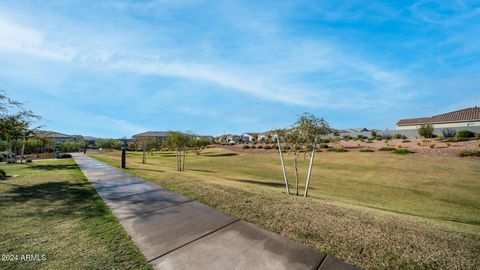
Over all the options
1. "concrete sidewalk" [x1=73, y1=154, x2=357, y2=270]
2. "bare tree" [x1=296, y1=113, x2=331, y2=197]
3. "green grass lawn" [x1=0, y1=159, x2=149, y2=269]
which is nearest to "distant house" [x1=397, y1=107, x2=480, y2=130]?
"bare tree" [x1=296, y1=113, x2=331, y2=197]

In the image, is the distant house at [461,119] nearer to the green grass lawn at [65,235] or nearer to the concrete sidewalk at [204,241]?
the concrete sidewalk at [204,241]

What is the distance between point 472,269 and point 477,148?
3102 centimetres

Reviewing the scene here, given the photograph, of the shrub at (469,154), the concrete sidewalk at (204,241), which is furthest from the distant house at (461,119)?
the concrete sidewalk at (204,241)

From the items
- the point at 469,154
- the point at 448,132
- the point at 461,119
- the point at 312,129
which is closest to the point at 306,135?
the point at 312,129

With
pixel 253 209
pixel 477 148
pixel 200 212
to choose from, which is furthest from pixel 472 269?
pixel 477 148

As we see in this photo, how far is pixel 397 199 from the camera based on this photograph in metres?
12.6

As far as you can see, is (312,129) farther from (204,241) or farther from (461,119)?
(461,119)

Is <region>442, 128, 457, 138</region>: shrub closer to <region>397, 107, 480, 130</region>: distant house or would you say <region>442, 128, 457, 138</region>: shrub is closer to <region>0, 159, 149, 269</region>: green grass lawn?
<region>397, 107, 480, 130</region>: distant house

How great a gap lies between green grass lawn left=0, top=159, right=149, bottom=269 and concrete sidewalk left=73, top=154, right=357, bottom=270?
256mm

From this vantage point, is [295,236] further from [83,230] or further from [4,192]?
[4,192]

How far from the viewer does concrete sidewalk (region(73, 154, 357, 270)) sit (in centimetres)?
312

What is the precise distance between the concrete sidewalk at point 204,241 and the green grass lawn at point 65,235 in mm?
256

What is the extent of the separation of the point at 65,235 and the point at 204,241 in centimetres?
267

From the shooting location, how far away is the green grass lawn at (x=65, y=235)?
323 cm
